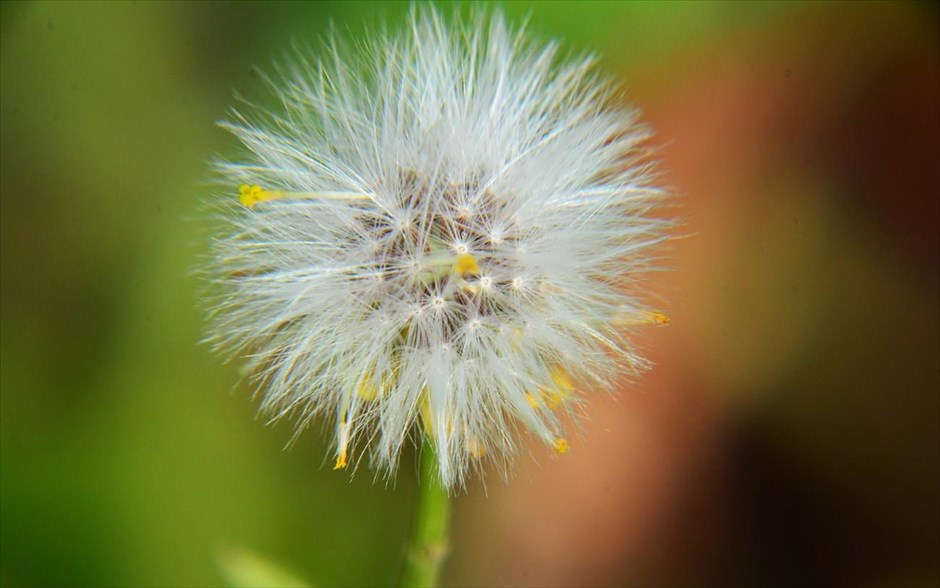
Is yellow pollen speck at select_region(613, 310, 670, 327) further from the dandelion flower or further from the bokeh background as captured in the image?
the bokeh background

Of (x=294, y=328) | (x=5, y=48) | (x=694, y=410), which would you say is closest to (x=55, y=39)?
(x=5, y=48)

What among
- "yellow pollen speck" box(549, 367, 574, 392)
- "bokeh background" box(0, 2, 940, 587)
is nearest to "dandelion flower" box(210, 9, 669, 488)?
"yellow pollen speck" box(549, 367, 574, 392)

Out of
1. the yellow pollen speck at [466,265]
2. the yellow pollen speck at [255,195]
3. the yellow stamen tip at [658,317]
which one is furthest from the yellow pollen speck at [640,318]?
the yellow pollen speck at [255,195]

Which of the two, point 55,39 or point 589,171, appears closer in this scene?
point 589,171

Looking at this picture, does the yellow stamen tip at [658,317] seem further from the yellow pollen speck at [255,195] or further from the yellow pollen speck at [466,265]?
the yellow pollen speck at [255,195]

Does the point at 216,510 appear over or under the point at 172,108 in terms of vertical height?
under

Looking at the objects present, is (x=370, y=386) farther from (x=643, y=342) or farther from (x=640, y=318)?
(x=643, y=342)

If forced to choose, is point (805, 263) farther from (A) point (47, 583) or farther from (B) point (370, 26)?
(A) point (47, 583)

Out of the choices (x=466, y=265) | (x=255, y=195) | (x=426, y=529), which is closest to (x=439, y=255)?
(x=466, y=265)
